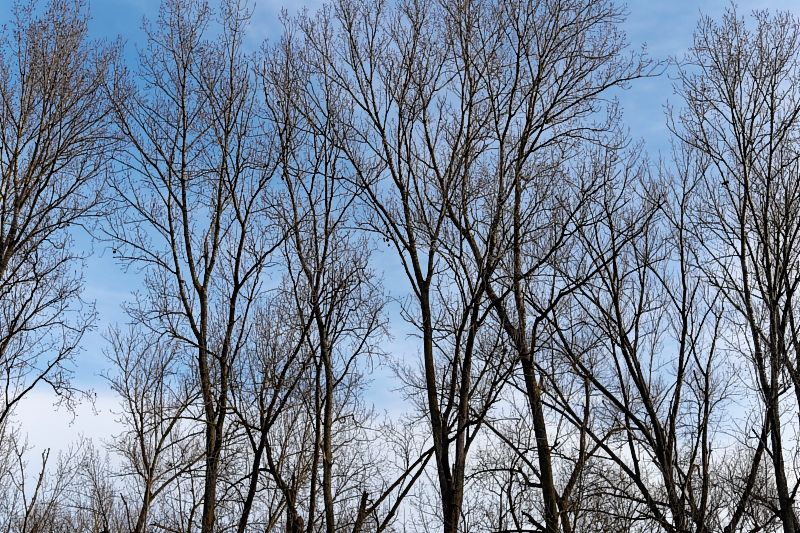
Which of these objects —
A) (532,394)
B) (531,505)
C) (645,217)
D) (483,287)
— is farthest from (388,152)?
(531,505)

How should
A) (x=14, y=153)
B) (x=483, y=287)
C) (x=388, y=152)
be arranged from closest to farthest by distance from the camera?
(x=483, y=287) → (x=388, y=152) → (x=14, y=153)

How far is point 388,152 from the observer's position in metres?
10.2

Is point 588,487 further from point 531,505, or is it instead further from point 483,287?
point 483,287

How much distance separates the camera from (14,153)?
11.2 metres

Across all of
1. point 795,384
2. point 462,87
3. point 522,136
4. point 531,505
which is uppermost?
point 462,87

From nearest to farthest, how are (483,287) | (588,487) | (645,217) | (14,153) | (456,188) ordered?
1. (483,287)
2. (456,188)
3. (14,153)
4. (588,487)
5. (645,217)

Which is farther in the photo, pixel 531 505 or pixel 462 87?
pixel 531 505

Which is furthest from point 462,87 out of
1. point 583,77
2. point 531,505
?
point 531,505

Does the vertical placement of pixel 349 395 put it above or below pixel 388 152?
below

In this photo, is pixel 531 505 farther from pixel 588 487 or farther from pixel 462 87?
pixel 462 87

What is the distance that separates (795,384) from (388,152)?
7094 millimetres

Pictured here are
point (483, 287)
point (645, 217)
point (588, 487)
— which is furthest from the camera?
point (645, 217)

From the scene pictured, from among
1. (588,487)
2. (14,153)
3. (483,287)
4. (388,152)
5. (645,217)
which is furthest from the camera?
(645,217)

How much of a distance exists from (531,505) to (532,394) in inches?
109
